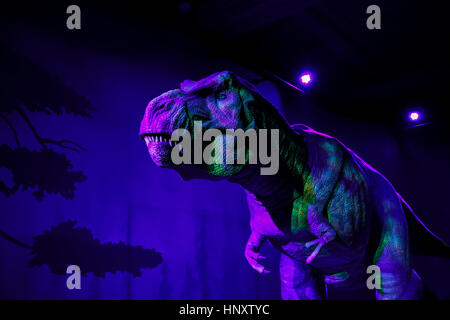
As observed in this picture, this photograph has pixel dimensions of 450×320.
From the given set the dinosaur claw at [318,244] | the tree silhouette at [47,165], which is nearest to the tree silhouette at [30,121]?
the tree silhouette at [47,165]

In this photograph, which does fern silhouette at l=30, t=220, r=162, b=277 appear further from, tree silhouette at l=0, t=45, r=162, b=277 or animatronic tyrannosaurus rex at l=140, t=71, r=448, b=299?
animatronic tyrannosaurus rex at l=140, t=71, r=448, b=299

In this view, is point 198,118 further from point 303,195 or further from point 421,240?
point 421,240

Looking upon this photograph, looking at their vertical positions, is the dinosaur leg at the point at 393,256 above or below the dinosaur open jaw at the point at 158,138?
below

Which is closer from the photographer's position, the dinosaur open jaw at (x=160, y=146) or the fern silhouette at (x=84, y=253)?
the dinosaur open jaw at (x=160, y=146)

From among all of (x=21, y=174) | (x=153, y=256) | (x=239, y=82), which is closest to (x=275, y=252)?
(x=153, y=256)

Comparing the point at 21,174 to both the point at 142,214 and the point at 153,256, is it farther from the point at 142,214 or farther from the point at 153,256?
the point at 153,256

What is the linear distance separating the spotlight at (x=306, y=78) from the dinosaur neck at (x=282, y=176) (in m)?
3.39

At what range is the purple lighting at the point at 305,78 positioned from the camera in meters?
4.72

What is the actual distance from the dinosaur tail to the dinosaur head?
110 centimetres

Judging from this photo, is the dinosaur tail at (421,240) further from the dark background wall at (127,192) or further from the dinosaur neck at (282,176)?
the dark background wall at (127,192)

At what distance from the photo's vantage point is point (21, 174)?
2.79 meters

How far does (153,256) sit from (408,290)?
92.3 inches

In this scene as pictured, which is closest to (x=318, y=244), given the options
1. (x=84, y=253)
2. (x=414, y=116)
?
(x=84, y=253)

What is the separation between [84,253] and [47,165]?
0.73m
